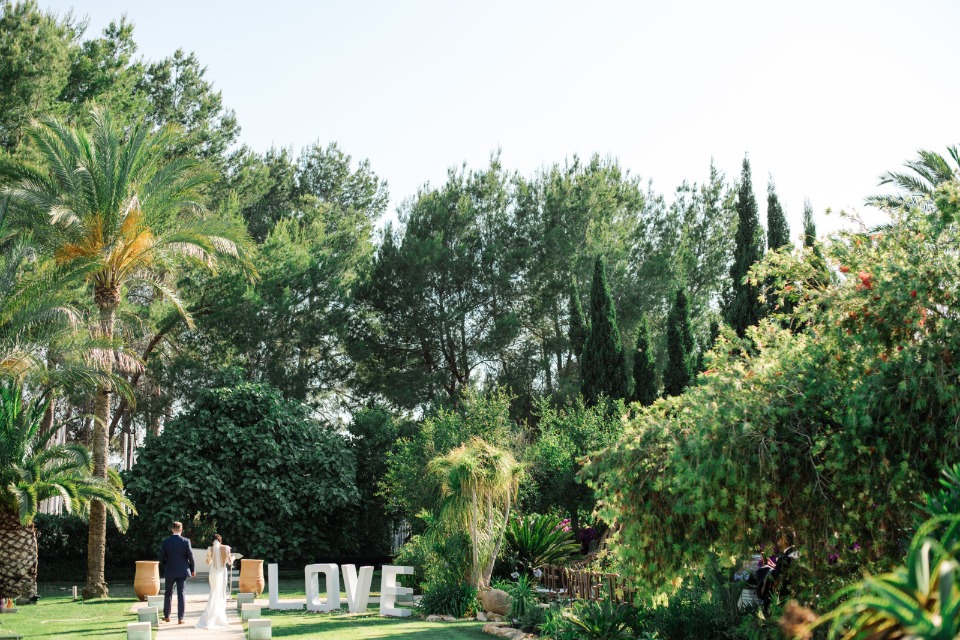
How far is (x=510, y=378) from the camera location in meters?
32.6

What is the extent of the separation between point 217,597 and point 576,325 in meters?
18.2

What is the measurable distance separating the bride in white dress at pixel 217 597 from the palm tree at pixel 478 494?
379cm

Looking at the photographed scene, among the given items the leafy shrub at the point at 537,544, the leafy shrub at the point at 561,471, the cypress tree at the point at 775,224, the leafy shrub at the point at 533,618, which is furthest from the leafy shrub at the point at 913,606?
the cypress tree at the point at 775,224

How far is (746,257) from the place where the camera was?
25281 mm

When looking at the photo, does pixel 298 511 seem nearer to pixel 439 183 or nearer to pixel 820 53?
pixel 439 183

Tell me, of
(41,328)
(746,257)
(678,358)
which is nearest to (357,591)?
(41,328)

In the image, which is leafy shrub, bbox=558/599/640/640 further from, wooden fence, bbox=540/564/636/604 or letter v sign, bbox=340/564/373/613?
letter v sign, bbox=340/564/373/613

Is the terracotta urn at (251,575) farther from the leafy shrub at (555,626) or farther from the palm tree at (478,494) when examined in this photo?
the leafy shrub at (555,626)

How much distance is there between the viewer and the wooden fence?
36.8 ft

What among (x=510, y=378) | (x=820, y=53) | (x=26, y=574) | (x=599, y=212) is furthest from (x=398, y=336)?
(x=820, y=53)

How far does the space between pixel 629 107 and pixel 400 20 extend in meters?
5.04

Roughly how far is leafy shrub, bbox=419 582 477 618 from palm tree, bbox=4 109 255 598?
8.17m

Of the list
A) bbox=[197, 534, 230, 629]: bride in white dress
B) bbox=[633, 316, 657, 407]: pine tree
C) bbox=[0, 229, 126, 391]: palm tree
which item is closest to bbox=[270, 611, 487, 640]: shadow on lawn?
bbox=[197, 534, 230, 629]: bride in white dress

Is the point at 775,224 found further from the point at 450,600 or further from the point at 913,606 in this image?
the point at 913,606
